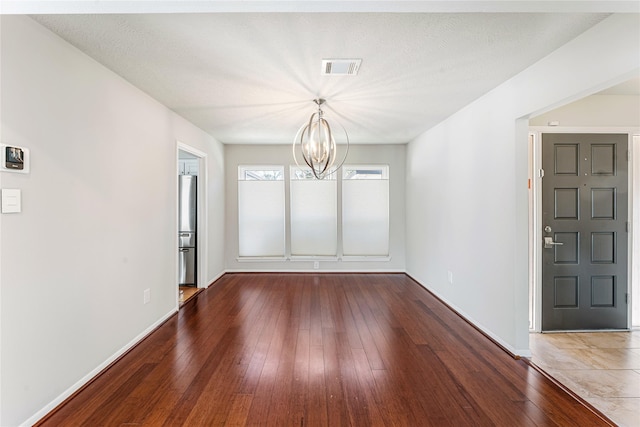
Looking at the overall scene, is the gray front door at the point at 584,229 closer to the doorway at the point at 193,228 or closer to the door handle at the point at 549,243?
the door handle at the point at 549,243

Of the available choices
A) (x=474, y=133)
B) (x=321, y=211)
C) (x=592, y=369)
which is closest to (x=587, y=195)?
(x=474, y=133)

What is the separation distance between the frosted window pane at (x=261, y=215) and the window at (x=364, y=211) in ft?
4.09

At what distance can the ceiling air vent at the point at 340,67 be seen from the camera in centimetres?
241

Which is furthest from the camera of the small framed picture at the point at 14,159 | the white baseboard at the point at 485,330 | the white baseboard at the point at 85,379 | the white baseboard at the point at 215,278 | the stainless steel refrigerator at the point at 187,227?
the white baseboard at the point at 215,278

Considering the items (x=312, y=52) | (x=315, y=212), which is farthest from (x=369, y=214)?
(x=312, y=52)

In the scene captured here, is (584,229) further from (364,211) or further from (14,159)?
(14,159)

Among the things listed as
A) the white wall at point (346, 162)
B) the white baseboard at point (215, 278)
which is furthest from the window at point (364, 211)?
the white baseboard at point (215, 278)

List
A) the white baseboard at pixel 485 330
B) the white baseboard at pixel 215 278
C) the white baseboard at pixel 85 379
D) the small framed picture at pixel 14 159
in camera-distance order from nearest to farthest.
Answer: the small framed picture at pixel 14 159 < the white baseboard at pixel 85 379 < the white baseboard at pixel 485 330 < the white baseboard at pixel 215 278

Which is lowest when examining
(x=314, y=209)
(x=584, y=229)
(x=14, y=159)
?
(x=584, y=229)

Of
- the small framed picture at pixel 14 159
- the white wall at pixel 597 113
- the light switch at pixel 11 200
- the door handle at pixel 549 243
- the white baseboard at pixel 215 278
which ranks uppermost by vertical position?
the white wall at pixel 597 113

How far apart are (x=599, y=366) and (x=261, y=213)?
498 cm

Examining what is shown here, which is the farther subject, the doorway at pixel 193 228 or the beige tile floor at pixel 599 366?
the doorway at pixel 193 228

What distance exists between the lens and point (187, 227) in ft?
16.4

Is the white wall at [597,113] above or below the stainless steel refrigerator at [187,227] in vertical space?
above
